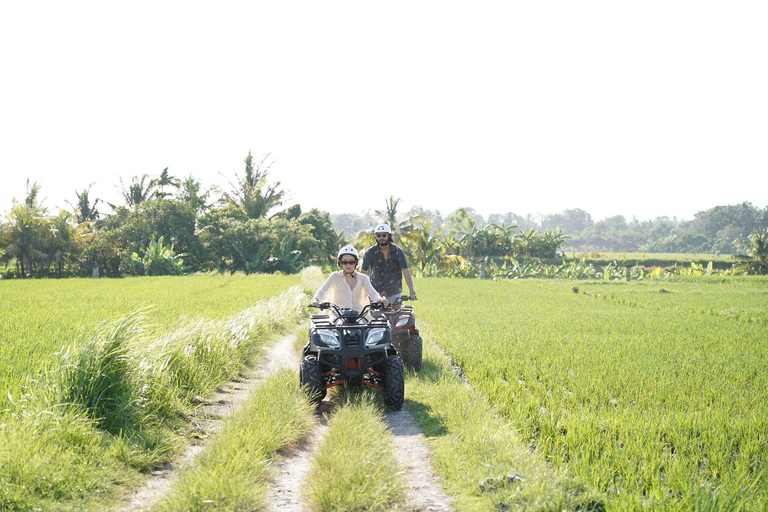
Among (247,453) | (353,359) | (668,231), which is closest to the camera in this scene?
(247,453)

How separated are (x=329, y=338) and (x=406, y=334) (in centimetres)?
190

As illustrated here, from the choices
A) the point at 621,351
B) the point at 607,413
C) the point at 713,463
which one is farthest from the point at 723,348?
the point at 713,463

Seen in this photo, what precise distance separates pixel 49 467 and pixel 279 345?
21.3 ft

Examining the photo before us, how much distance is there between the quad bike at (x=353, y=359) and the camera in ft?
18.7

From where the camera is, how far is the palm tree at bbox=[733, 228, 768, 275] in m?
38.2

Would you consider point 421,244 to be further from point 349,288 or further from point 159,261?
point 349,288

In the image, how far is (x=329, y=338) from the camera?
5727 mm

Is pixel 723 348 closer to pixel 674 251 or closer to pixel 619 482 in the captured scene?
pixel 619 482

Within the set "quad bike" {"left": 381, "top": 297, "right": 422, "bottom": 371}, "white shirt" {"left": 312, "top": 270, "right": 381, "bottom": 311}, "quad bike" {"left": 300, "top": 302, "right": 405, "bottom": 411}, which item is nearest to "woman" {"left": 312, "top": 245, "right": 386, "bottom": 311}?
"white shirt" {"left": 312, "top": 270, "right": 381, "bottom": 311}

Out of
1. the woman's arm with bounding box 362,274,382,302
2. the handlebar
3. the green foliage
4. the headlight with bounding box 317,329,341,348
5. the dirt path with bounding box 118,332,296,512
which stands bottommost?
the dirt path with bounding box 118,332,296,512

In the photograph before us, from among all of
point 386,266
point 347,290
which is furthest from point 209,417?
point 386,266

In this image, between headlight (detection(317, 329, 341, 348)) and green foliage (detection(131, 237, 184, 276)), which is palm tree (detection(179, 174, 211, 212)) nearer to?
green foliage (detection(131, 237, 184, 276))

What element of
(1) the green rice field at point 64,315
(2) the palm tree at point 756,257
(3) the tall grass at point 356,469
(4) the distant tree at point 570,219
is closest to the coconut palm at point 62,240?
(1) the green rice field at point 64,315

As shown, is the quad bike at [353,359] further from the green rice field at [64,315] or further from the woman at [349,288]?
the green rice field at [64,315]
